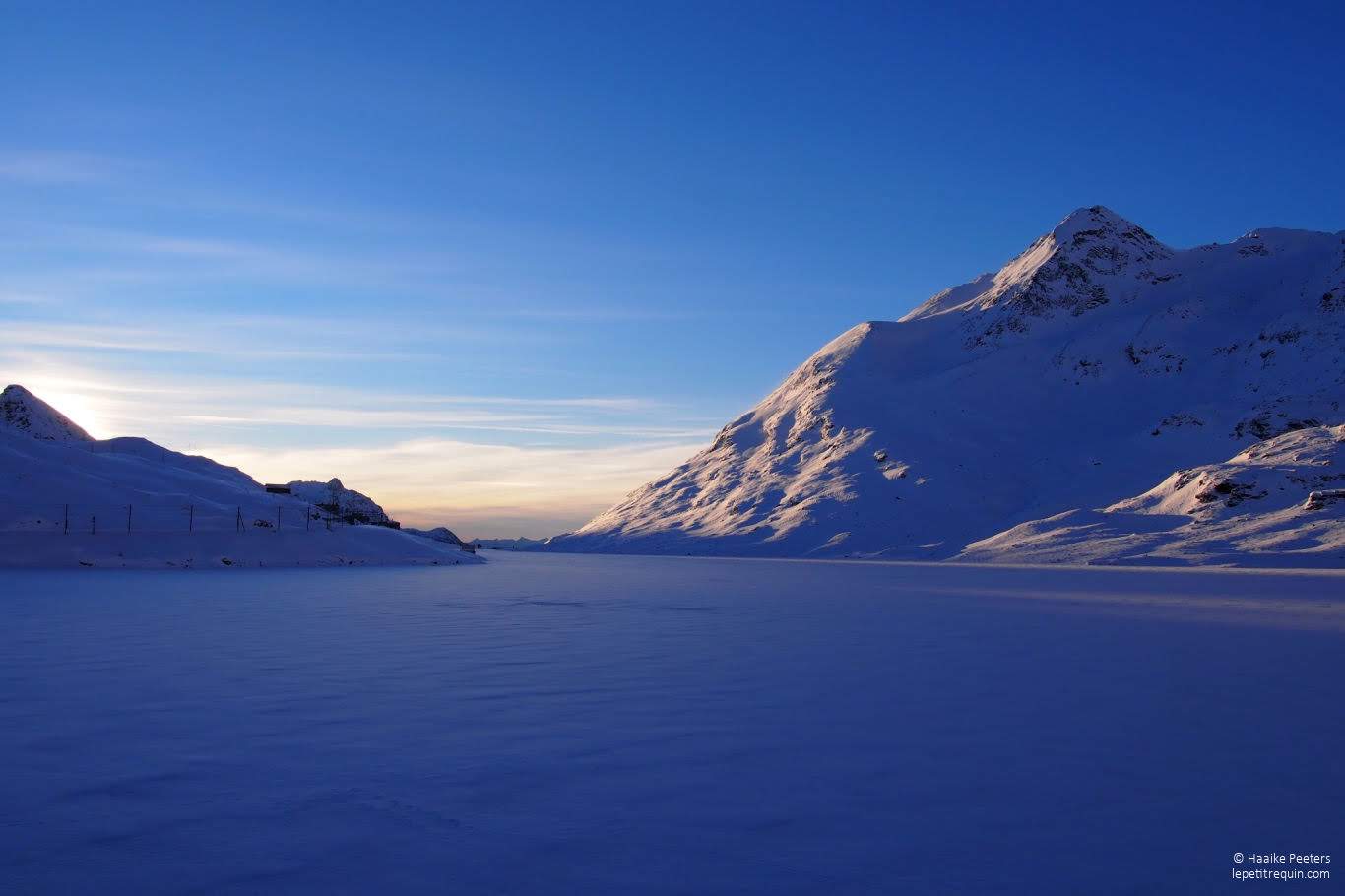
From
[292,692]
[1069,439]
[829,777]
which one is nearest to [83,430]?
[292,692]

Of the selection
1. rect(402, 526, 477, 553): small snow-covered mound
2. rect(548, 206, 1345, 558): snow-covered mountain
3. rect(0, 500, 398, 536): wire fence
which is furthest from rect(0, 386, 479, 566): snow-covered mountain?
rect(548, 206, 1345, 558): snow-covered mountain

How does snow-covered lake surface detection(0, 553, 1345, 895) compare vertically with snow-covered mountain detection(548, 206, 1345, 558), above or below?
below

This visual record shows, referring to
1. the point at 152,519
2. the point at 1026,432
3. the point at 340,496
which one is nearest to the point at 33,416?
the point at 340,496

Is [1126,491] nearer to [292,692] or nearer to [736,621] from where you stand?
[736,621]

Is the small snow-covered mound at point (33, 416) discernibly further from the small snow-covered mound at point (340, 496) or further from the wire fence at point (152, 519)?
the wire fence at point (152, 519)

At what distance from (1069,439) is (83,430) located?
158897 millimetres

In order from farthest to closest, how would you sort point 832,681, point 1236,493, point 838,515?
point 838,515 < point 1236,493 < point 832,681

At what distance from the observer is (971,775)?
9.25 metres

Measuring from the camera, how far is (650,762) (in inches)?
380

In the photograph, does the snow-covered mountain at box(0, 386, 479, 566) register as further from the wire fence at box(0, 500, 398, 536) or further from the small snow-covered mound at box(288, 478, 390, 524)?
the small snow-covered mound at box(288, 478, 390, 524)

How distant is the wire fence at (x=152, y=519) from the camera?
59.0 metres

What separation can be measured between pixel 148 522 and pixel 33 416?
64.7 meters

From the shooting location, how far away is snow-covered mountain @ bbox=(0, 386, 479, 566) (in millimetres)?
58031

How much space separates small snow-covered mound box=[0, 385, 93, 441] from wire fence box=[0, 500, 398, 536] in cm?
4977
